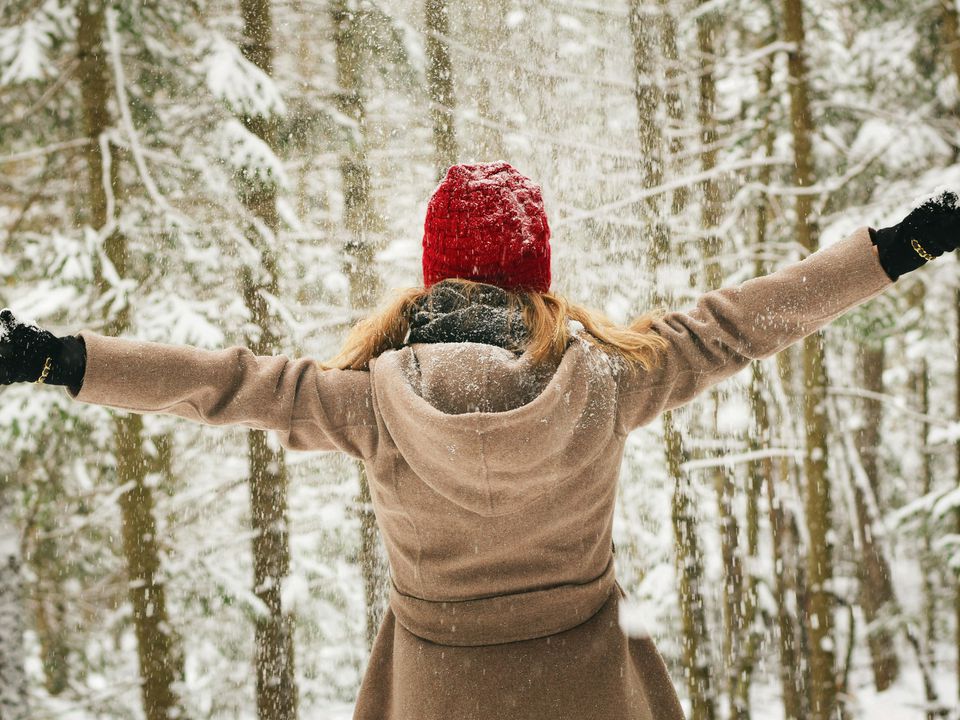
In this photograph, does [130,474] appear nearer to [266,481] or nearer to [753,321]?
[266,481]

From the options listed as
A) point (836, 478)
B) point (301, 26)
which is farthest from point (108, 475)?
point (836, 478)

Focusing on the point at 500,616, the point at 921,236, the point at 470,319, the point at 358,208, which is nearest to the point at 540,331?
the point at 470,319

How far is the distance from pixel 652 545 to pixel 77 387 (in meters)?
7.25

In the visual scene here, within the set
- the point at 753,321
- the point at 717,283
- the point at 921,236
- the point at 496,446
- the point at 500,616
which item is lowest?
the point at 500,616

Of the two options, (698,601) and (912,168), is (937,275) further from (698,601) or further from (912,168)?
(698,601)

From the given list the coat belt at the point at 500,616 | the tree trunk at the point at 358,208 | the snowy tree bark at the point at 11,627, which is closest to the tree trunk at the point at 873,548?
the tree trunk at the point at 358,208

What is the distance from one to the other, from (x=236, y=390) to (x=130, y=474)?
4661mm

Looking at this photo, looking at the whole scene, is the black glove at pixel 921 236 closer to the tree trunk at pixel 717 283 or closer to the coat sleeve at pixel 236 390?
the coat sleeve at pixel 236 390

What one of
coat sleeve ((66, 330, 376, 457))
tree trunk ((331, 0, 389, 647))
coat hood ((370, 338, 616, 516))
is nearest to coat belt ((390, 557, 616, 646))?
coat hood ((370, 338, 616, 516))

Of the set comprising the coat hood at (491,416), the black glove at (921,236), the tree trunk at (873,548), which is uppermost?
the black glove at (921,236)

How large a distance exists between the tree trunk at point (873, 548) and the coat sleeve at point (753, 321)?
1110 cm

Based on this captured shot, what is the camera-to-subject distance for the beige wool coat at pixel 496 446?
4.77 feet

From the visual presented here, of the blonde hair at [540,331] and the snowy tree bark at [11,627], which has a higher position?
the blonde hair at [540,331]

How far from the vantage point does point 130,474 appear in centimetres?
556
